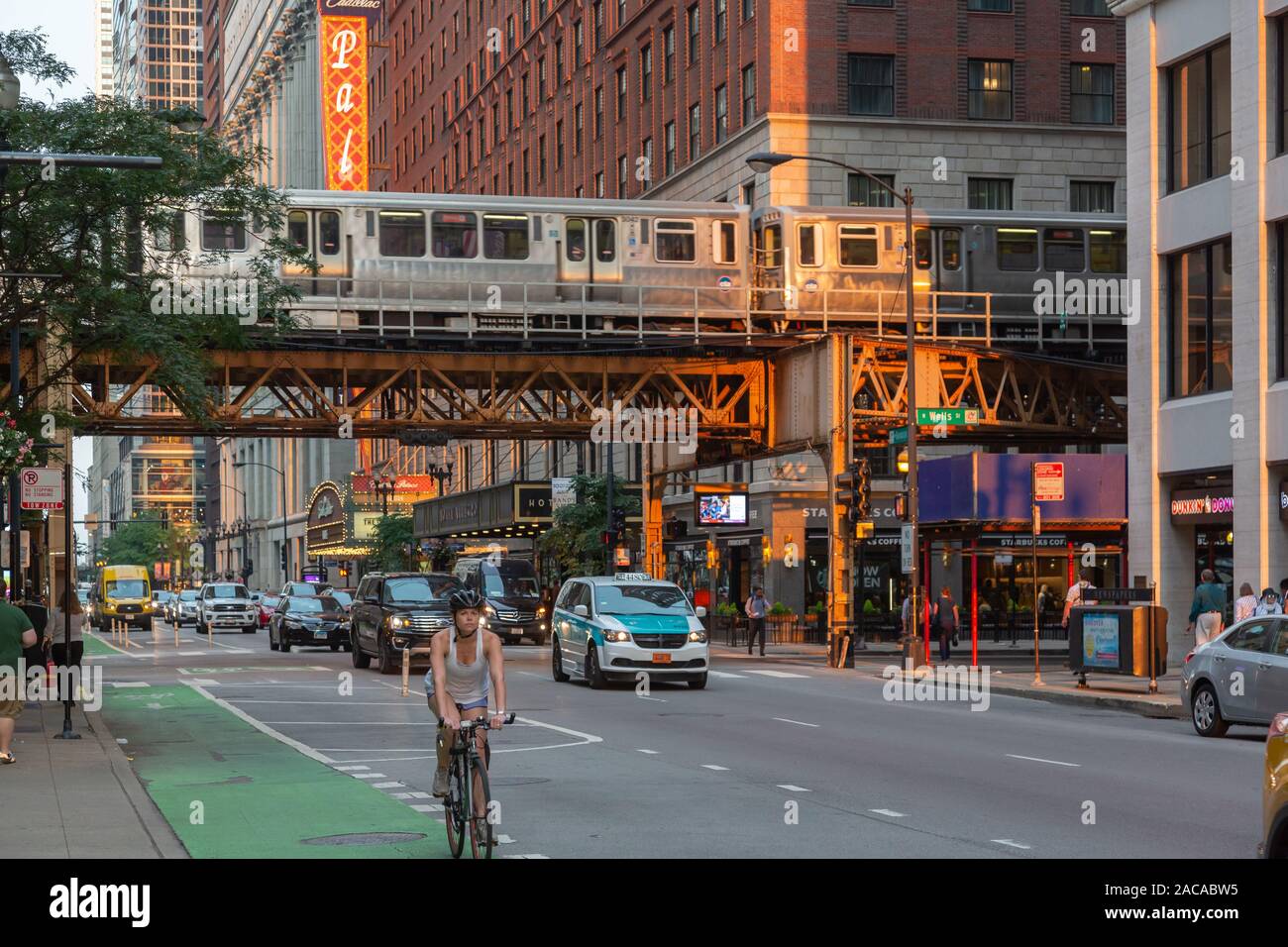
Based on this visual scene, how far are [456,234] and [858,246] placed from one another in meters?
9.55

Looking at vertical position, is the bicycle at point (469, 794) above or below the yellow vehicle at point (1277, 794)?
below

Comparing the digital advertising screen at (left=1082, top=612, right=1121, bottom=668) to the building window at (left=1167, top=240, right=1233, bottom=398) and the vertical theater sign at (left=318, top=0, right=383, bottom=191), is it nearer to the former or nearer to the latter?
the building window at (left=1167, top=240, right=1233, bottom=398)

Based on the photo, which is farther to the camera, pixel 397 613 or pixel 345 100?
pixel 345 100

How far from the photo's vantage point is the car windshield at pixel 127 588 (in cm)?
7419

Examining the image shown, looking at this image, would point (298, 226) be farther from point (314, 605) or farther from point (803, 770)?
point (803, 770)

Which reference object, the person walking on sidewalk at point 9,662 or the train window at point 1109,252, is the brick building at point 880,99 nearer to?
the train window at point 1109,252

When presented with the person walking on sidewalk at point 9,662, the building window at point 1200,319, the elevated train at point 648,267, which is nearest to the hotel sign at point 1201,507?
the building window at point 1200,319

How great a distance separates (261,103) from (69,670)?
448 ft

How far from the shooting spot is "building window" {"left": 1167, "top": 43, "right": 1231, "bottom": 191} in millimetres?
33719

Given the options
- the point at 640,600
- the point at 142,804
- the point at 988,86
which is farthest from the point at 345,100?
the point at 142,804

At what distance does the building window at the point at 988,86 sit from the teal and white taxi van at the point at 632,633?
34369 mm

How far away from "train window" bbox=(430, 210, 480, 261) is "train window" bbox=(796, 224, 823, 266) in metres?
7.44

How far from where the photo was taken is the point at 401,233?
40.0 meters
